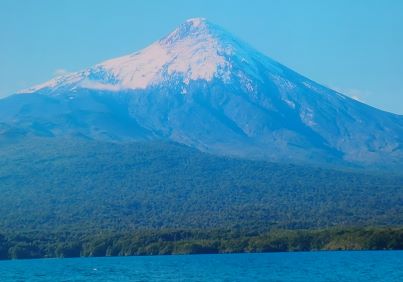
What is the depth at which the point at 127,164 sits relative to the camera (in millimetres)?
153750

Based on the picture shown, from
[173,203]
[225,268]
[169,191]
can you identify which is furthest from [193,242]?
[169,191]

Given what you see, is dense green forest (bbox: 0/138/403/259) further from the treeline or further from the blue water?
the blue water

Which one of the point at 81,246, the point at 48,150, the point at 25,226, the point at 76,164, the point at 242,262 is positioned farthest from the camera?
the point at 48,150

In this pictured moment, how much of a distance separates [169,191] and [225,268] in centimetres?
6790

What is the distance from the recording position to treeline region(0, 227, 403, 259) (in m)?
93.4

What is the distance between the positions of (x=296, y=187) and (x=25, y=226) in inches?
1642

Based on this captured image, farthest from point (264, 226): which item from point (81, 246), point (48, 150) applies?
point (48, 150)

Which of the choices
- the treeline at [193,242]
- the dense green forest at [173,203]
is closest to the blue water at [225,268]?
the treeline at [193,242]

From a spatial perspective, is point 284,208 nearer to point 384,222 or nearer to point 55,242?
point 384,222

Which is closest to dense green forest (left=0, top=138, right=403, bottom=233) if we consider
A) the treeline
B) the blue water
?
the treeline

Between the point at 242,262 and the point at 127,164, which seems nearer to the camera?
the point at 242,262

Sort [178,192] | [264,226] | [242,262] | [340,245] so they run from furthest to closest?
[178,192] → [264,226] → [340,245] → [242,262]

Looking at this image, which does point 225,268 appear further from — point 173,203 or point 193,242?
point 173,203

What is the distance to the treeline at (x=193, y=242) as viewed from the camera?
93.4 m
